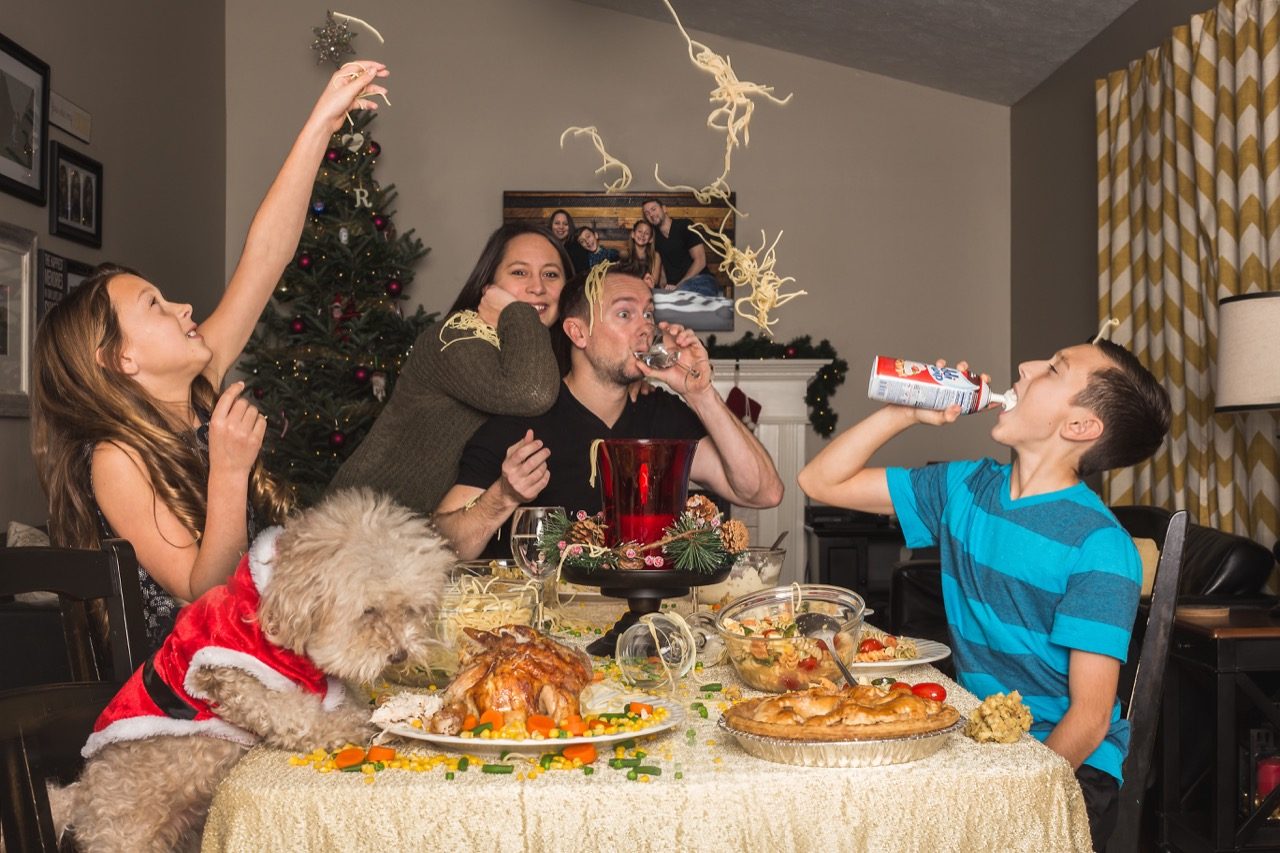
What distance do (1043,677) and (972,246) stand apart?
19.0ft

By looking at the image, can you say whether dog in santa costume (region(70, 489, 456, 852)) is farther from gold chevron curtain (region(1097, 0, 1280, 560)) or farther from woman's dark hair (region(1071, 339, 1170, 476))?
gold chevron curtain (region(1097, 0, 1280, 560))

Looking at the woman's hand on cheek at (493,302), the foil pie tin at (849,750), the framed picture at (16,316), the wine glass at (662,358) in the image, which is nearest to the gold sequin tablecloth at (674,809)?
the foil pie tin at (849,750)

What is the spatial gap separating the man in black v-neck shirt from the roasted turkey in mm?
1195

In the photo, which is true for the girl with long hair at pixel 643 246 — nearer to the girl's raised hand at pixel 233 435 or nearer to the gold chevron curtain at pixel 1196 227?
the gold chevron curtain at pixel 1196 227

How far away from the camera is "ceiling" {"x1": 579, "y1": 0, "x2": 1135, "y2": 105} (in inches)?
219

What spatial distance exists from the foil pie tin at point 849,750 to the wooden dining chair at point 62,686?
69 centimetres

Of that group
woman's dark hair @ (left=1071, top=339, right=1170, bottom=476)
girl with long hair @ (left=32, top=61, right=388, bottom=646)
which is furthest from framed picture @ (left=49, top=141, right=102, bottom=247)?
woman's dark hair @ (left=1071, top=339, right=1170, bottom=476)

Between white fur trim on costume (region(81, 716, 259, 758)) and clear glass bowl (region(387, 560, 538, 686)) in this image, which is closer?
white fur trim on costume (region(81, 716, 259, 758))

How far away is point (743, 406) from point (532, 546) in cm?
444

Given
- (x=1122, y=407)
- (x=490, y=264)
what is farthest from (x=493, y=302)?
(x=1122, y=407)

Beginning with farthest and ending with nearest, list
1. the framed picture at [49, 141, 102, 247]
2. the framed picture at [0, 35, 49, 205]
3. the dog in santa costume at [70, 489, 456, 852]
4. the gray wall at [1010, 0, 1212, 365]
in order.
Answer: the gray wall at [1010, 0, 1212, 365] → the framed picture at [49, 141, 102, 247] → the framed picture at [0, 35, 49, 205] → the dog in santa costume at [70, 489, 456, 852]

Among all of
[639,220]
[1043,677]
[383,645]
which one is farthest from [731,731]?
[639,220]

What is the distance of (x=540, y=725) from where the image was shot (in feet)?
3.76

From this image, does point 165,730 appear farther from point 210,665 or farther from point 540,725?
point 540,725
